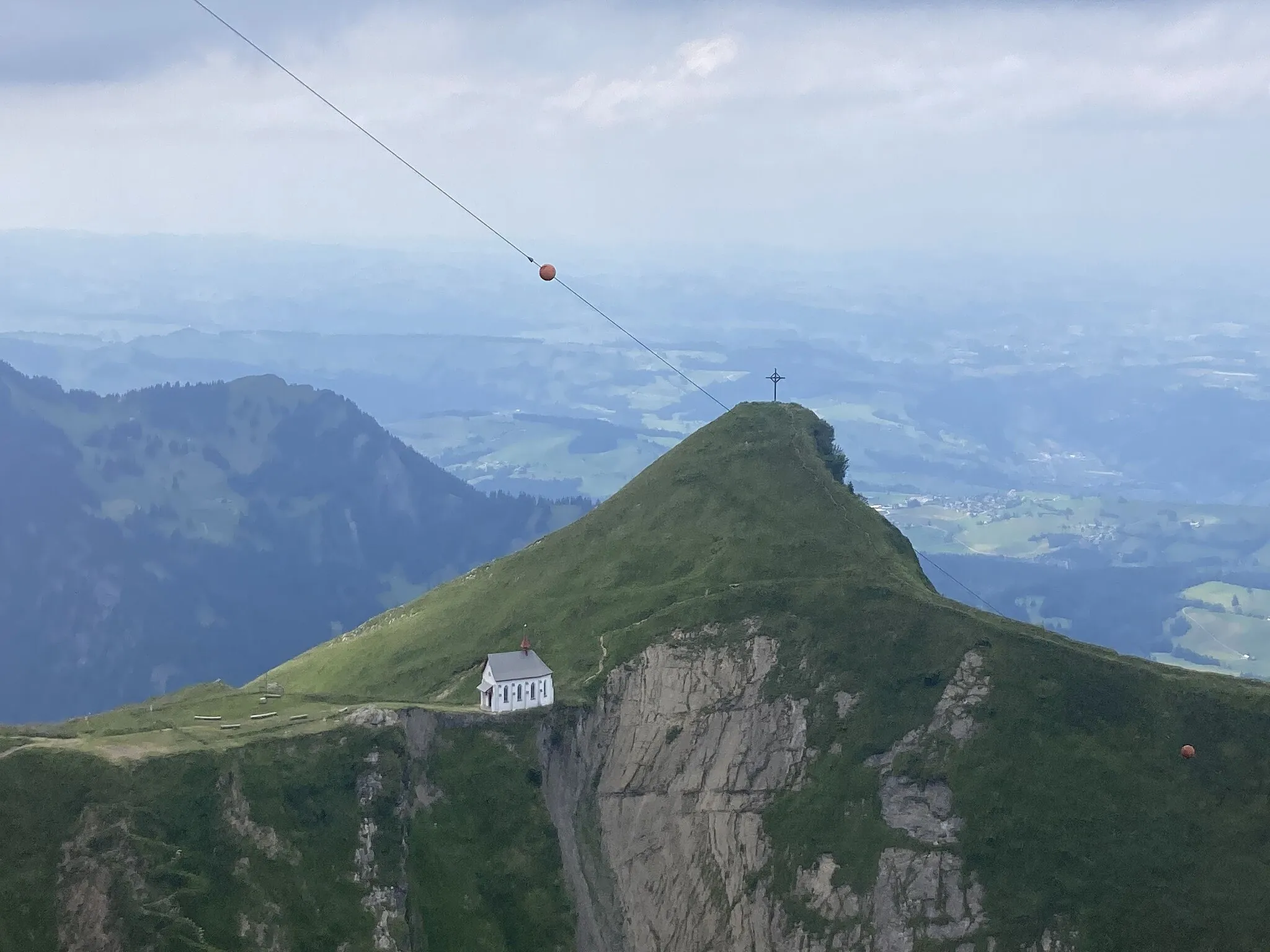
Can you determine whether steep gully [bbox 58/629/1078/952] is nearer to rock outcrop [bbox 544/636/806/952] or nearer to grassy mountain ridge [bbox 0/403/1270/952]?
rock outcrop [bbox 544/636/806/952]

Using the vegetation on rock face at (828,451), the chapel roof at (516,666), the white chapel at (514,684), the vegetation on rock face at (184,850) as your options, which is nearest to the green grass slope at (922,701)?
the white chapel at (514,684)

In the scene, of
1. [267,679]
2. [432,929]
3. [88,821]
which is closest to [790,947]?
[432,929]

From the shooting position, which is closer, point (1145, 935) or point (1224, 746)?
point (1145, 935)

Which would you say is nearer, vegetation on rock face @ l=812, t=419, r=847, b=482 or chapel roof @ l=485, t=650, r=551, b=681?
chapel roof @ l=485, t=650, r=551, b=681

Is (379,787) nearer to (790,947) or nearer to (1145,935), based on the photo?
(790,947)

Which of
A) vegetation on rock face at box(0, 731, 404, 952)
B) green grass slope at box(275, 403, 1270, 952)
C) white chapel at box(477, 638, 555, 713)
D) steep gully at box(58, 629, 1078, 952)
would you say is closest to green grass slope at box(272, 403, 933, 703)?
green grass slope at box(275, 403, 1270, 952)

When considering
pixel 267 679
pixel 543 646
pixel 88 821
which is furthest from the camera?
pixel 267 679

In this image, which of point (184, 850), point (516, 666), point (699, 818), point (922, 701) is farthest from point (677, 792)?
point (184, 850)
